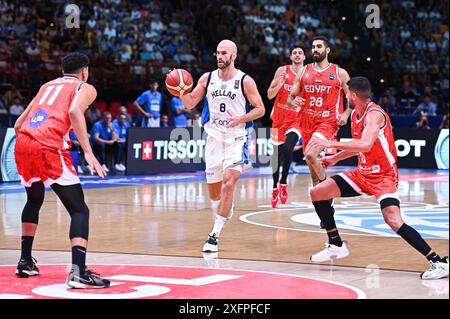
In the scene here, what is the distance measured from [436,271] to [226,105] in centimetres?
330

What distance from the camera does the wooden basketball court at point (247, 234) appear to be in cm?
814

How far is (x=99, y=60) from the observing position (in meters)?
23.6

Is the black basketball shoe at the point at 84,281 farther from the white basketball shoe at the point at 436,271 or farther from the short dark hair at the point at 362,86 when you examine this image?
the short dark hair at the point at 362,86

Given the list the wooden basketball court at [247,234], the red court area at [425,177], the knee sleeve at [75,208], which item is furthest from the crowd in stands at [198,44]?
the knee sleeve at [75,208]

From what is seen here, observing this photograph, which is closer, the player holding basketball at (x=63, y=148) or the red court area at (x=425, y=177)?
the player holding basketball at (x=63, y=148)

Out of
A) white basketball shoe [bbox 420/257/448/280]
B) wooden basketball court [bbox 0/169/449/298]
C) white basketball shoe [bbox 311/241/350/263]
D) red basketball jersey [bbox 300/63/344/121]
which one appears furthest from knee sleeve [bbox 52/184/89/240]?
red basketball jersey [bbox 300/63/344/121]

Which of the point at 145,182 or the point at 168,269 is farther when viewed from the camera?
the point at 145,182

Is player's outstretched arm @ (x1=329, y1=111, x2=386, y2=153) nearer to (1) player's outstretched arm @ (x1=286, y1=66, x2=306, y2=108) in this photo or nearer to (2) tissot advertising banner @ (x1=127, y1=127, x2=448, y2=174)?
(1) player's outstretched arm @ (x1=286, y1=66, x2=306, y2=108)

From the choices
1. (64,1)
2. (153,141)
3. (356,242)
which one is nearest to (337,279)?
(356,242)

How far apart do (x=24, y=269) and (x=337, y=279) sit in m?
2.68

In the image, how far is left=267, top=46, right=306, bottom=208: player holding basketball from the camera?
12586 mm

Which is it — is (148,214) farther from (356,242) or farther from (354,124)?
(354,124)

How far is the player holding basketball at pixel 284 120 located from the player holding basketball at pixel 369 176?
3.72 m

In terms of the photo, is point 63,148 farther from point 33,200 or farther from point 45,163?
point 33,200
